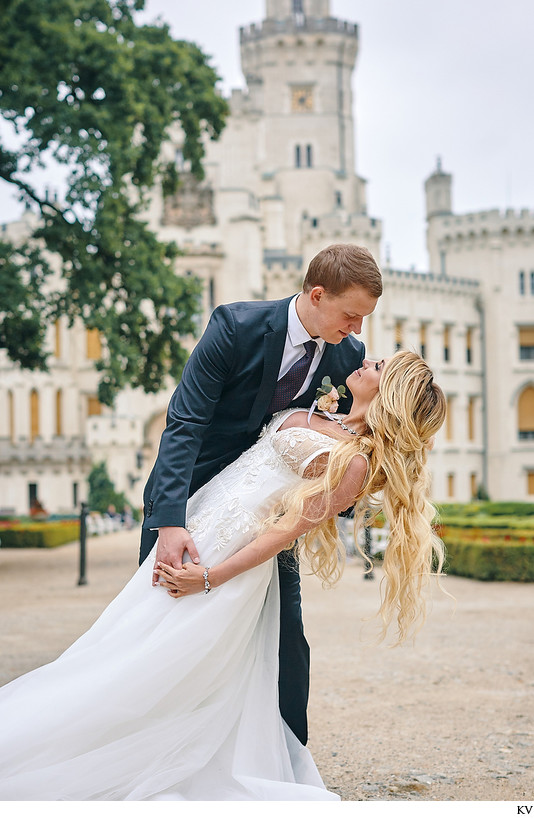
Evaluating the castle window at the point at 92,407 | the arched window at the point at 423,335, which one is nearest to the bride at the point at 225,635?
Result: the castle window at the point at 92,407

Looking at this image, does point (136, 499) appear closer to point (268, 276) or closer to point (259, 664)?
point (268, 276)

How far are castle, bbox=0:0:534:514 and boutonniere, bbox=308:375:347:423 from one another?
33.1m

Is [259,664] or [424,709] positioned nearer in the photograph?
[259,664]

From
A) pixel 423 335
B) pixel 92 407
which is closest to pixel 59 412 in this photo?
pixel 92 407

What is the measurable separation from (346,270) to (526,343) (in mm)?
41867

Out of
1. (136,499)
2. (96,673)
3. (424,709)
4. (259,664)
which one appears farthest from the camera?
(136,499)

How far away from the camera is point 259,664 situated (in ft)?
11.1

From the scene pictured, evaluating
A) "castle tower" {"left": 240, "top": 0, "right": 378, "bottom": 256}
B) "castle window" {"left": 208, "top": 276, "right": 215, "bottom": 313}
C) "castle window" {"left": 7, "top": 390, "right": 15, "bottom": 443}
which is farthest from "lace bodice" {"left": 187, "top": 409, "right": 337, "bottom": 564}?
"castle tower" {"left": 240, "top": 0, "right": 378, "bottom": 256}

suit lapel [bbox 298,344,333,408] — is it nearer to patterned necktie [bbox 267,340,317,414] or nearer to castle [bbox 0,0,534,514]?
patterned necktie [bbox 267,340,317,414]

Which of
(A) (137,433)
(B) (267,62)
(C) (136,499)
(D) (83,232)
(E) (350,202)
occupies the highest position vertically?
(B) (267,62)

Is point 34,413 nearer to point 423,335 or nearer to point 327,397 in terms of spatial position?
point 423,335

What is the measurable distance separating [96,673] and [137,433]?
34.1 meters

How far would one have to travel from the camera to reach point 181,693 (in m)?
3.17

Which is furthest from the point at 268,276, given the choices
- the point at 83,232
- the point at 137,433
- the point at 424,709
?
the point at 424,709
